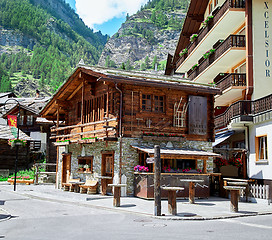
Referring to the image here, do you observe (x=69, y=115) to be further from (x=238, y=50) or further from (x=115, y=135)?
(x=238, y=50)

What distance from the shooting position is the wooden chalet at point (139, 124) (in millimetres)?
19391

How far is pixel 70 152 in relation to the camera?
Answer: 25125 mm

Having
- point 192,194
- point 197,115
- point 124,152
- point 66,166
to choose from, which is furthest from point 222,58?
point 66,166

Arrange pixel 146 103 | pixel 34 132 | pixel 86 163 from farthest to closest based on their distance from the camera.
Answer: pixel 34 132 < pixel 86 163 < pixel 146 103

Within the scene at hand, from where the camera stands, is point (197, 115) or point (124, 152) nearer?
point (124, 152)

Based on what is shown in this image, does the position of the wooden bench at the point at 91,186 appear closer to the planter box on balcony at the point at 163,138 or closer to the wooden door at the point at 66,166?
the planter box on balcony at the point at 163,138

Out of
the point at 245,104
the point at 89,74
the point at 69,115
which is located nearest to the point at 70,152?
the point at 69,115

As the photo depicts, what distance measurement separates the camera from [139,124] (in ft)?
66.0

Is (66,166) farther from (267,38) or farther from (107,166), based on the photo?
(267,38)

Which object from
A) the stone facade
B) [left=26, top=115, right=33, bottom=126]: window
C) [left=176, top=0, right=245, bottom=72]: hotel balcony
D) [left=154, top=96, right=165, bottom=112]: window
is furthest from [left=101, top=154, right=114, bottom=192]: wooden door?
[left=26, top=115, right=33, bottom=126]: window

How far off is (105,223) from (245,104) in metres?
13.7

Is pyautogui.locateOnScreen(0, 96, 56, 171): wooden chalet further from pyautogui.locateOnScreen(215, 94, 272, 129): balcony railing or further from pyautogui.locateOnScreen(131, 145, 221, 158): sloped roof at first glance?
pyautogui.locateOnScreen(131, 145, 221, 158): sloped roof

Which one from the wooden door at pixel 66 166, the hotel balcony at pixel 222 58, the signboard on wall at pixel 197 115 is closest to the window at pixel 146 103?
the signboard on wall at pixel 197 115

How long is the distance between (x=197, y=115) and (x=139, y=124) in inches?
147
